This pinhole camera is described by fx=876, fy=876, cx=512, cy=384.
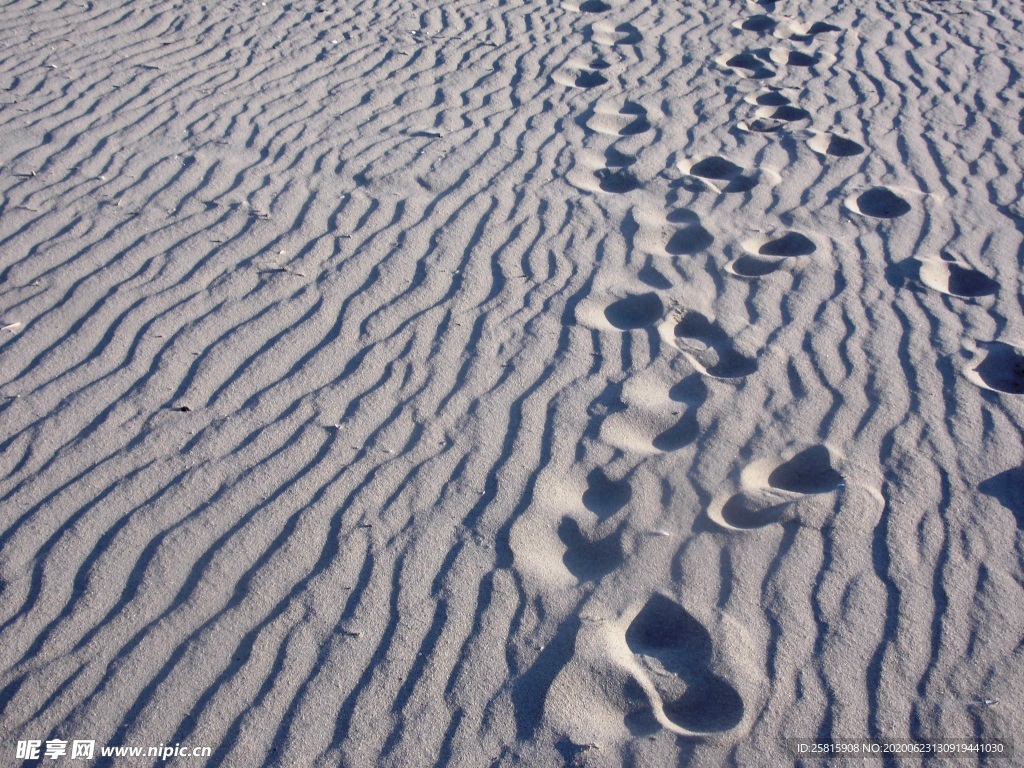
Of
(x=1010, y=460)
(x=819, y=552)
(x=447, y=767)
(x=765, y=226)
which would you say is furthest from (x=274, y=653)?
(x=765, y=226)

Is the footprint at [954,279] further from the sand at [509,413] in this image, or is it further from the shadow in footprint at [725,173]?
the shadow in footprint at [725,173]

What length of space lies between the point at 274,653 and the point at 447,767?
29.5 inches

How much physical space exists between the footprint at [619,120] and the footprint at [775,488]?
10.9 feet

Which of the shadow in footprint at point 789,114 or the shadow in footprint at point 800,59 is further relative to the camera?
the shadow in footprint at point 800,59

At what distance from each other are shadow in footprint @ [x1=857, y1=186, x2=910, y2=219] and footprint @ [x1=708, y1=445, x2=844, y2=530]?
2189mm

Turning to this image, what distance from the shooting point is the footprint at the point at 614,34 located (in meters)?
7.75

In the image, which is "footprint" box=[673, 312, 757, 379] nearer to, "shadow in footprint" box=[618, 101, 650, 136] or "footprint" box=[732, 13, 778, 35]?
"shadow in footprint" box=[618, 101, 650, 136]

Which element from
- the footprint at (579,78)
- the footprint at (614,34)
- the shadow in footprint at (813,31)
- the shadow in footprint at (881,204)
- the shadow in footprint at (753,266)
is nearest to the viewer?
the shadow in footprint at (753,266)

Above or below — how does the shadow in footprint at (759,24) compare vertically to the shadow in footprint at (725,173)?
below

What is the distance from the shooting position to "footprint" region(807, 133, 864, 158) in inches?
232

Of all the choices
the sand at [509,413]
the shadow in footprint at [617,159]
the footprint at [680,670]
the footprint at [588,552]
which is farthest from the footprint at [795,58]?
the footprint at [680,670]

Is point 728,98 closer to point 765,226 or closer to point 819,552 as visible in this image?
point 765,226

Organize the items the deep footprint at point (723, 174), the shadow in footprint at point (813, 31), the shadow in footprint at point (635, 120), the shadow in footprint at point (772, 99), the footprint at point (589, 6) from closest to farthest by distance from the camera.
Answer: the deep footprint at point (723, 174)
the shadow in footprint at point (635, 120)
the shadow in footprint at point (772, 99)
the shadow in footprint at point (813, 31)
the footprint at point (589, 6)

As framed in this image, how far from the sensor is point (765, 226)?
5.16m
